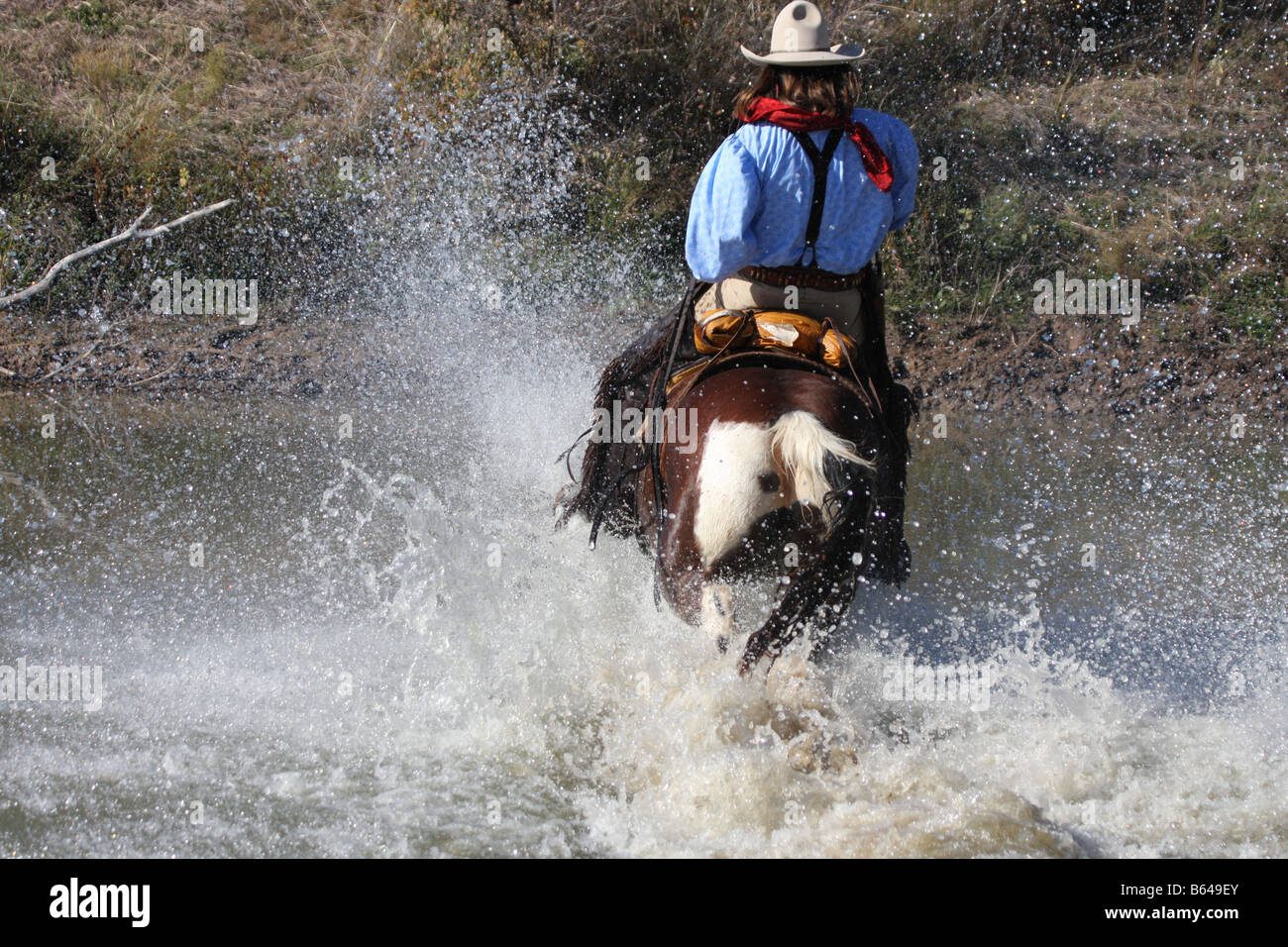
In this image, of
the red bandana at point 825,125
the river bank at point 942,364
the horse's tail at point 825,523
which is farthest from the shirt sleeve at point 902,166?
the river bank at point 942,364

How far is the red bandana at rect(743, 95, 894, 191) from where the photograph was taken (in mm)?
3699

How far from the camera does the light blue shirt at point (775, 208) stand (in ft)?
12.0

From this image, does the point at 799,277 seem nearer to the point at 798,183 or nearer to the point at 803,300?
the point at 803,300

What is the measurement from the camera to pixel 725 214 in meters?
3.68

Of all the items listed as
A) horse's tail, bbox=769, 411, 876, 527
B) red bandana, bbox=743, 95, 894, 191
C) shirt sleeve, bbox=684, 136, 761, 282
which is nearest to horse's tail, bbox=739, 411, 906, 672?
horse's tail, bbox=769, 411, 876, 527

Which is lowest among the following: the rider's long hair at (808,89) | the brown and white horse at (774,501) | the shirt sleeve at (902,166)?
the brown and white horse at (774,501)

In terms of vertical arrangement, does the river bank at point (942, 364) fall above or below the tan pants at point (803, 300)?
above

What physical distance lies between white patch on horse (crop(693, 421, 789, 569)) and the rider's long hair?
1147 millimetres

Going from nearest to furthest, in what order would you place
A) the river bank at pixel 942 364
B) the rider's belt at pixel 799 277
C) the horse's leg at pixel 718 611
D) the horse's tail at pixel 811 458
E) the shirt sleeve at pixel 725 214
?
the horse's tail at pixel 811 458 → the horse's leg at pixel 718 611 → the shirt sleeve at pixel 725 214 → the rider's belt at pixel 799 277 → the river bank at pixel 942 364

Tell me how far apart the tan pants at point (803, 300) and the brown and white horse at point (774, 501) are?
49 centimetres

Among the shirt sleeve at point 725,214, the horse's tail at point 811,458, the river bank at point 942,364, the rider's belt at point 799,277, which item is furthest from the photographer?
the river bank at point 942,364

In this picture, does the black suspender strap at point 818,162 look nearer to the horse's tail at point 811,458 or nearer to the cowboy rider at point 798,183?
the cowboy rider at point 798,183

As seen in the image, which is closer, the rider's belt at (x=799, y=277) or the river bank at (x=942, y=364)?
the rider's belt at (x=799, y=277)

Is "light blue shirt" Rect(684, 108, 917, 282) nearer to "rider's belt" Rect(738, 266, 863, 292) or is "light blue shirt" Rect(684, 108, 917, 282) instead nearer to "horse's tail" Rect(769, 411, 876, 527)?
"rider's belt" Rect(738, 266, 863, 292)
